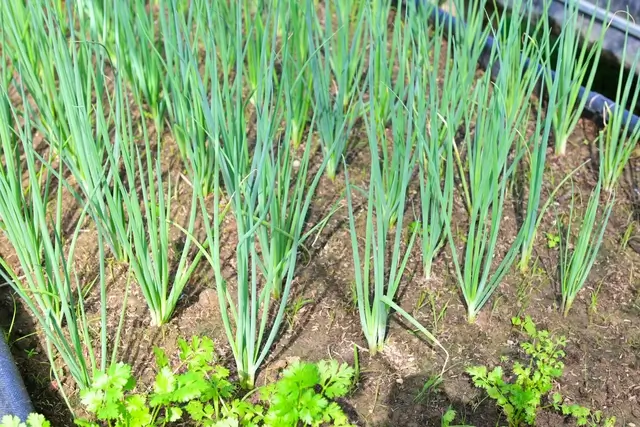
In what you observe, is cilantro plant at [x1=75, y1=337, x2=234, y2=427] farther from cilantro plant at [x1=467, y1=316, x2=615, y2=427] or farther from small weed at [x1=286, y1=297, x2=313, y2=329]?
cilantro plant at [x1=467, y1=316, x2=615, y2=427]

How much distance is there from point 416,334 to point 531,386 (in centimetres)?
30

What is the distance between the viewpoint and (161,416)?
147 cm

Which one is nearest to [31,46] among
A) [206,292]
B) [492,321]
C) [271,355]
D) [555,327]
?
[206,292]

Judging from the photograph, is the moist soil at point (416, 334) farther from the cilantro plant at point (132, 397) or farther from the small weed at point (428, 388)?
the cilantro plant at point (132, 397)

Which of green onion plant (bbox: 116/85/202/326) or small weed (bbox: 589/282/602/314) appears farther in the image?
small weed (bbox: 589/282/602/314)

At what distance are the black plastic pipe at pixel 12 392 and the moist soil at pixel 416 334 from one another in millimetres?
71

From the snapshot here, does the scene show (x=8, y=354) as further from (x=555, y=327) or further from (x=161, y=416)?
(x=555, y=327)

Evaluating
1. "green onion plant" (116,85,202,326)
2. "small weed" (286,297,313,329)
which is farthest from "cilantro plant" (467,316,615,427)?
"green onion plant" (116,85,202,326)

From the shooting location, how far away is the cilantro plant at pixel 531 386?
4.73 ft

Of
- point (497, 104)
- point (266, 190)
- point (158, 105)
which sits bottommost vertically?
point (158, 105)

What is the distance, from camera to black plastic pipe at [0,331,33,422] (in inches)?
55.9

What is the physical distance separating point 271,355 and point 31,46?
1289 millimetres

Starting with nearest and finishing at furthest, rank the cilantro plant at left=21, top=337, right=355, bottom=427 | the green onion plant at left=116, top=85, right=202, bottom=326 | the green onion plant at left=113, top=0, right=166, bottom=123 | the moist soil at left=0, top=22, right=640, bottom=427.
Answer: the cilantro plant at left=21, top=337, right=355, bottom=427 < the green onion plant at left=116, top=85, right=202, bottom=326 < the moist soil at left=0, top=22, right=640, bottom=427 < the green onion plant at left=113, top=0, right=166, bottom=123

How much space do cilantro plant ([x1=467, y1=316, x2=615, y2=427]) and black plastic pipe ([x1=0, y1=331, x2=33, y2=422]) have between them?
100 centimetres
